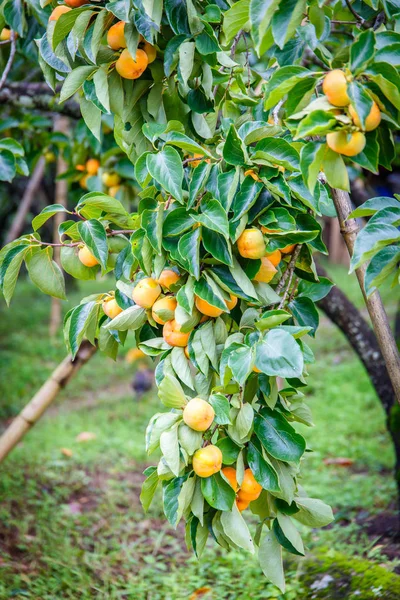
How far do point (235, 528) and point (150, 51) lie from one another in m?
0.89

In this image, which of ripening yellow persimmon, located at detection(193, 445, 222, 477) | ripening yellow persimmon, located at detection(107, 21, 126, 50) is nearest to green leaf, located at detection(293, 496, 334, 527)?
ripening yellow persimmon, located at detection(193, 445, 222, 477)

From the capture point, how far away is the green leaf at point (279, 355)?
87 centimetres

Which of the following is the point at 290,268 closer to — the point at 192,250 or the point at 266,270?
the point at 266,270

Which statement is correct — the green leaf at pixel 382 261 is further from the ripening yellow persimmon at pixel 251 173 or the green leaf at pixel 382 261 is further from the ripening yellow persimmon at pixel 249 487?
the ripening yellow persimmon at pixel 249 487

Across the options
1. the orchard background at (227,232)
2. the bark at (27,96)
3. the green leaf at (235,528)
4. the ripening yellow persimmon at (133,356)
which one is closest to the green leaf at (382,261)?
the orchard background at (227,232)

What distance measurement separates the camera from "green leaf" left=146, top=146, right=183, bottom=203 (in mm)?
992

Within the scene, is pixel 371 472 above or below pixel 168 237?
below

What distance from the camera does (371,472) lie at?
10.5ft

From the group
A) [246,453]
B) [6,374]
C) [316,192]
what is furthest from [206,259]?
[6,374]

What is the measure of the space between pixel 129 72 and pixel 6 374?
4.28m

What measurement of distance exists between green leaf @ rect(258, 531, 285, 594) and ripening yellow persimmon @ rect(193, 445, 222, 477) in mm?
243

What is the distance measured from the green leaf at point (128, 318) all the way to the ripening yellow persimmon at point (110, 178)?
0.99 metres

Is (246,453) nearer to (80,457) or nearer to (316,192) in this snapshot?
(316,192)

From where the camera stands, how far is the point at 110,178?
1983 mm
